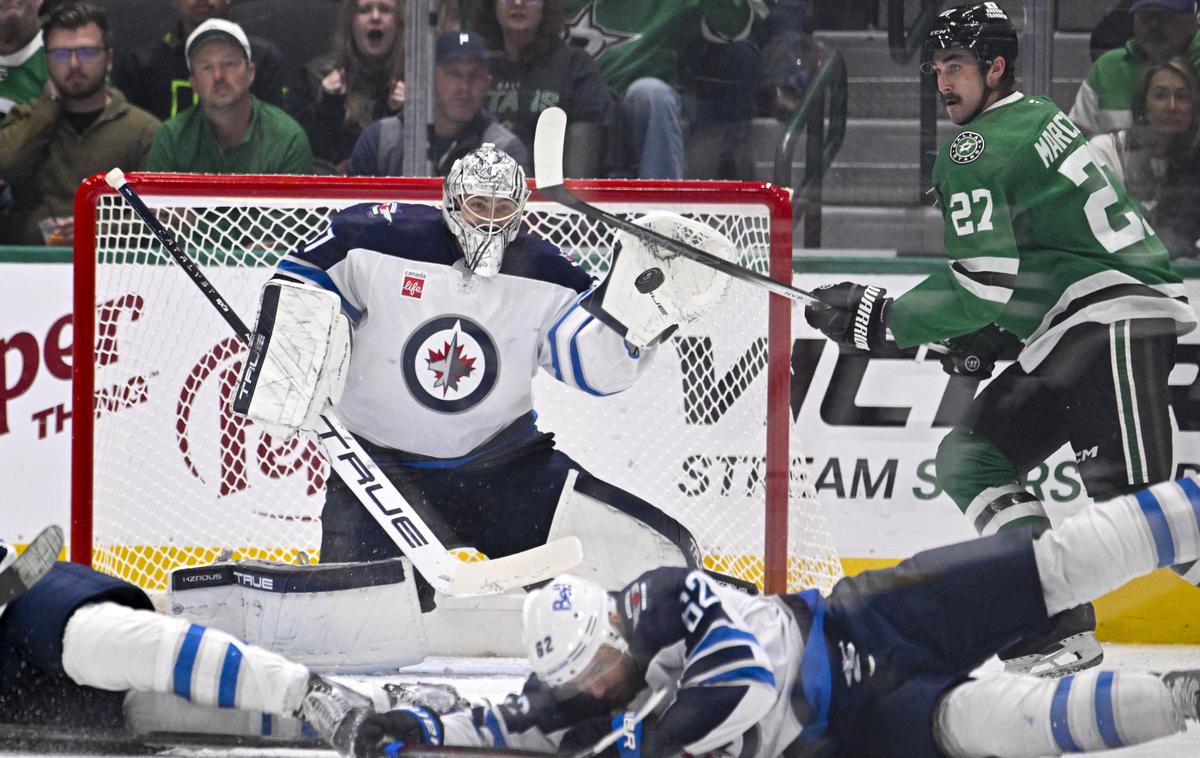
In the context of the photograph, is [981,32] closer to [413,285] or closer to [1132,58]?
[1132,58]

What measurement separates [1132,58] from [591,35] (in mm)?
1070

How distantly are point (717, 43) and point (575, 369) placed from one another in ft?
2.36

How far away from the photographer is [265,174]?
3398 millimetres

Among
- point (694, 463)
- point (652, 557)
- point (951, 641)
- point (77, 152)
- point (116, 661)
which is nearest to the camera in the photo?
point (951, 641)

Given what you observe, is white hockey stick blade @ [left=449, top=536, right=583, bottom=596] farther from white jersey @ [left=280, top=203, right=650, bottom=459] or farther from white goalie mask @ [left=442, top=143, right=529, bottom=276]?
white goalie mask @ [left=442, top=143, right=529, bottom=276]

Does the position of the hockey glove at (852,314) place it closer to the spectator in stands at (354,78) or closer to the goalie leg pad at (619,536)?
the goalie leg pad at (619,536)

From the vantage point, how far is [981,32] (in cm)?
298

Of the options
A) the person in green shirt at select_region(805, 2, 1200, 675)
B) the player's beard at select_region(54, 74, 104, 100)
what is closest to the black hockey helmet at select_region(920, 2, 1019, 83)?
the person in green shirt at select_region(805, 2, 1200, 675)

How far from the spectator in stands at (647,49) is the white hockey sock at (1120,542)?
1275mm

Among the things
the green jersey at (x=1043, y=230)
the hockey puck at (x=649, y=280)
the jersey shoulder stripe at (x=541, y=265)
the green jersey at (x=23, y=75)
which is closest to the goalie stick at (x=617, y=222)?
the hockey puck at (x=649, y=280)

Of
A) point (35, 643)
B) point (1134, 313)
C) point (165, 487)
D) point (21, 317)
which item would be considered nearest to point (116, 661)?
point (35, 643)

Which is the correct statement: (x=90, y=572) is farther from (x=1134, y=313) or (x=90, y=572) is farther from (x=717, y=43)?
(x=1134, y=313)

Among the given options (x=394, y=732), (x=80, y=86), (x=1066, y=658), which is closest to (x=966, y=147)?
(x=1066, y=658)

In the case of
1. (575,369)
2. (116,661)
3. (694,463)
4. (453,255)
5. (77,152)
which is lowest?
(116,661)
